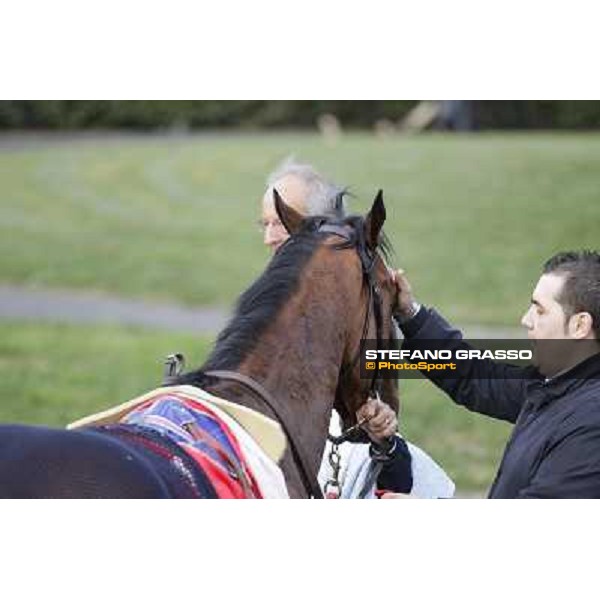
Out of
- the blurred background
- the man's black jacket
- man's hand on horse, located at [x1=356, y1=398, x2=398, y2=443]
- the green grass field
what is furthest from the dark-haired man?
the green grass field

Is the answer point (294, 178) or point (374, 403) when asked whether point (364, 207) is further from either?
point (374, 403)

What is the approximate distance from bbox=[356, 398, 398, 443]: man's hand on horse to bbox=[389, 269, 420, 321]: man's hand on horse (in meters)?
0.30

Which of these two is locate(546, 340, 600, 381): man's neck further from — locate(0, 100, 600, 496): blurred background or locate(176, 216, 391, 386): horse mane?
locate(0, 100, 600, 496): blurred background

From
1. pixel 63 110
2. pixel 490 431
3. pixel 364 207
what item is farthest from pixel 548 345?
pixel 490 431

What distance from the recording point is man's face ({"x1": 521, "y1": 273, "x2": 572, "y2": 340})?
2.59 m

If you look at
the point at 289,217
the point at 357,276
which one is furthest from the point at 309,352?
the point at 289,217

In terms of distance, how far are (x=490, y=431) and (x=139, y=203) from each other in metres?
2.89

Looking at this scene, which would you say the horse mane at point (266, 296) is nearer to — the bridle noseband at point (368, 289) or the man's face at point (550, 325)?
the bridle noseband at point (368, 289)

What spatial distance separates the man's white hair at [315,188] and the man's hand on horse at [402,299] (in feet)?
0.73

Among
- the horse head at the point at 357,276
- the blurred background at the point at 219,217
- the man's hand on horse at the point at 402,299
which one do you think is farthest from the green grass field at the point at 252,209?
the horse head at the point at 357,276

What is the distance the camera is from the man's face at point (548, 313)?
2.59 metres

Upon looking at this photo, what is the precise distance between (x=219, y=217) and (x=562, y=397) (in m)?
5.24

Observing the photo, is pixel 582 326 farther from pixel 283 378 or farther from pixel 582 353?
pixel 283 378

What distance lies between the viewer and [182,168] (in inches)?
261
